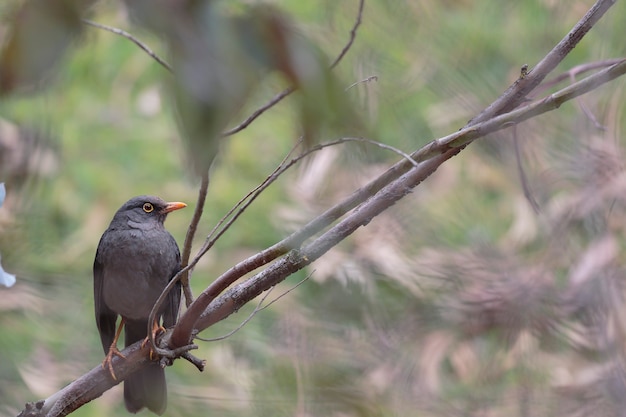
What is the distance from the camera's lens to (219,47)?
4.04 feet

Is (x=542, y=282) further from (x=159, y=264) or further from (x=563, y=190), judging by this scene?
(x=159, y=264)

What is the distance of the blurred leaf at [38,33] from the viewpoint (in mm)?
1221

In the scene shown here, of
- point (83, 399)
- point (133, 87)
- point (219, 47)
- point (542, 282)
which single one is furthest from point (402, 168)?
point (133, 87)

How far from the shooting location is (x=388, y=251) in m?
6.41

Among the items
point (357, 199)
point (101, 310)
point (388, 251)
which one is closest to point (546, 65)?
point (357, 199)

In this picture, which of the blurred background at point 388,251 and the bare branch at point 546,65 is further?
the blurred background at point 388,251

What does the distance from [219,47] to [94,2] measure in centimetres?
19

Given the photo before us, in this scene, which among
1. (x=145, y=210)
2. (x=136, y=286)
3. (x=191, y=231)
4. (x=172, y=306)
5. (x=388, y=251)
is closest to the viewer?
(x=191, y=231)

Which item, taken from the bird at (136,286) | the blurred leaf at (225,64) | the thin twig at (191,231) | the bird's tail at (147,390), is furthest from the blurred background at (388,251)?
the blurred leaf at (225,64)

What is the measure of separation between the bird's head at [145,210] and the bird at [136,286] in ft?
0.06

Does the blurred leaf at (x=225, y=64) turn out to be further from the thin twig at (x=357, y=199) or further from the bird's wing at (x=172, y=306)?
the bird's wing at (x=172, y=306)

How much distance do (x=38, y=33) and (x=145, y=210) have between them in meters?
3.35

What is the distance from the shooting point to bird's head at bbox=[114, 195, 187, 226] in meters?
4.48

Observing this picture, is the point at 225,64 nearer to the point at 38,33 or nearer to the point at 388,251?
the point at 38,33
